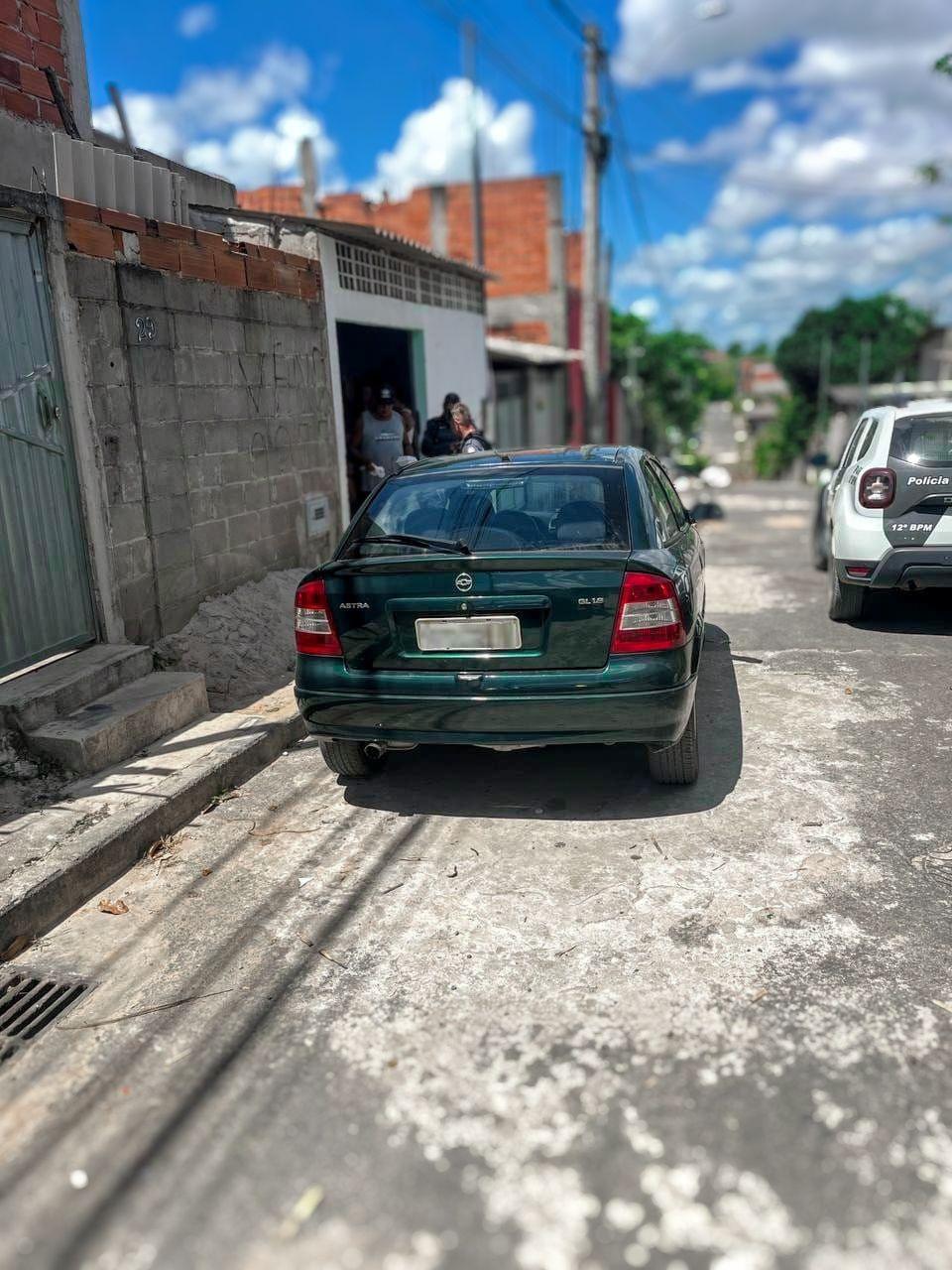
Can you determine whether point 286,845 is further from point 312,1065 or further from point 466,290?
point 466,290

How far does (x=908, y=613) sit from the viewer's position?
8.28m

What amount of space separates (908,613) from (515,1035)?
6.51m

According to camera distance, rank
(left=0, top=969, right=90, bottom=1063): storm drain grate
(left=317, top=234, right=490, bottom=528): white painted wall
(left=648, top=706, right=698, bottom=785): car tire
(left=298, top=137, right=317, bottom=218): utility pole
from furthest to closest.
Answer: (left=298, top=137, right=317, bottom=218): utility pole, (left=317, top=234, right=490, bottom=528): white painted wall, (left=648, top=706, right=698, bottom=785): car tire, (left=0, top=969, right=90, bottom=1063): storm drain grate

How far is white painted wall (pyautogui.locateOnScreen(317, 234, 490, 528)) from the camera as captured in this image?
9.18m

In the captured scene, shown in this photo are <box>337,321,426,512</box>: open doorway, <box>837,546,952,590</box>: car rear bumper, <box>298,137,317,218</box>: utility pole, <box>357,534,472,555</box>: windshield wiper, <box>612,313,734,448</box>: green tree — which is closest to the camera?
<box>357,534,472,555</box>: windshield wiper

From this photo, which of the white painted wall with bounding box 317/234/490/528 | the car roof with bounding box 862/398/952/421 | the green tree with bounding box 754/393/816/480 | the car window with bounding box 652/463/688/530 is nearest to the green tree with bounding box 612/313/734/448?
the green tree with bounding box 754/393/816/480

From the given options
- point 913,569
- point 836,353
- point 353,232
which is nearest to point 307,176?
point 353,232

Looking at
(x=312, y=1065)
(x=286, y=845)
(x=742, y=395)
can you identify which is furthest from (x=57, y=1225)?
(x=742, y=395)

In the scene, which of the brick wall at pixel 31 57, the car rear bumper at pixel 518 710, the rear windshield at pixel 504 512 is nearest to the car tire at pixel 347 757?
the car rear bumper at pixel 518 710

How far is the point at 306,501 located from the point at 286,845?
457 cm

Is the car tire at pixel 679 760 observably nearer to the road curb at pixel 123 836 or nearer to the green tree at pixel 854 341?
the road curb at pixel 123 836

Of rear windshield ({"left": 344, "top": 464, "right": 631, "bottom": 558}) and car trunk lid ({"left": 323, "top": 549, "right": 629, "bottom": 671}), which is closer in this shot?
car trunk lid ({"left": 323, "top": 549, "right": 629, "bottom": 671})

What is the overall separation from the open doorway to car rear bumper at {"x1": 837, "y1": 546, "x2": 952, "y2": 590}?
19.5 ft

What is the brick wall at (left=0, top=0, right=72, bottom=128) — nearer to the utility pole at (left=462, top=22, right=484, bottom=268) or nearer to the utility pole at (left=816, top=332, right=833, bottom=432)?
the utility pole at (left=462, top=22, right=484, bottom=268)
